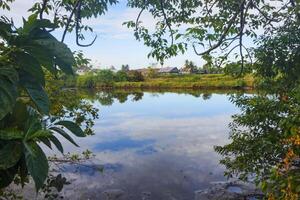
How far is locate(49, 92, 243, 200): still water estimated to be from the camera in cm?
934

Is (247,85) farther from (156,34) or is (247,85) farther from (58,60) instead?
(58,60)

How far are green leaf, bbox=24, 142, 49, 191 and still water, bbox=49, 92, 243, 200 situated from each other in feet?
26.9

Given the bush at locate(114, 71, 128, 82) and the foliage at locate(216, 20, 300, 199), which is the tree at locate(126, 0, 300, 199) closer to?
the foliage at locate(216, 20, 300, 199)

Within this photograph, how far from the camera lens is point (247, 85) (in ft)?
136

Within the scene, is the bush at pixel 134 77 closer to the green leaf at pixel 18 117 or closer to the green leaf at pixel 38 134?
the green leaf at pixel 18 117

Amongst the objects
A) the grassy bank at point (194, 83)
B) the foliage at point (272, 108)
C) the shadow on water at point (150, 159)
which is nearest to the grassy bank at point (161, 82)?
the grassy bank at point (194, 83)

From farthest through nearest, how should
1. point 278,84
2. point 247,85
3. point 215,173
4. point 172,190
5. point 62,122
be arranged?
point 247,85
point 215,173
point 172,190
point 278,84
point 62,122

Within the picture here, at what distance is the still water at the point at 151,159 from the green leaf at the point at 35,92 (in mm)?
8113

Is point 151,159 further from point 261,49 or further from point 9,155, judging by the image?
point 9,155

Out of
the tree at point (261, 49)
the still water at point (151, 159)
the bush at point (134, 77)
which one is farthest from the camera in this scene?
the bush at point (134, 77)

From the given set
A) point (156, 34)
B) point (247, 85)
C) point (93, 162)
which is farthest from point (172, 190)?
point (247, 85)

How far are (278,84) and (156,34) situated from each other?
214 centimetres

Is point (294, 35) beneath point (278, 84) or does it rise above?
above

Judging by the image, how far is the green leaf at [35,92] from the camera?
98 cm
